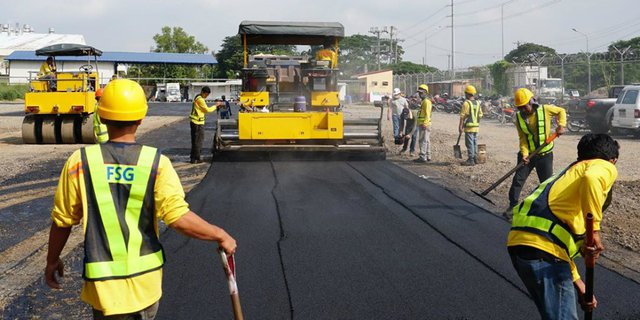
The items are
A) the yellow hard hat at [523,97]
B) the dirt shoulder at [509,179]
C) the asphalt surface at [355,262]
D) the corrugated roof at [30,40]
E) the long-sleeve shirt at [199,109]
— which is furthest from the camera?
the corrugated roof at [30,40]

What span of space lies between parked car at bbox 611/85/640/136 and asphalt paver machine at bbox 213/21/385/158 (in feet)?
26.2

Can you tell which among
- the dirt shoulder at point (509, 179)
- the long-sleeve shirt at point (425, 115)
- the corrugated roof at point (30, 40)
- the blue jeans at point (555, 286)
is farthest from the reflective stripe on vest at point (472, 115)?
the corrugated roof at point (30, 40)

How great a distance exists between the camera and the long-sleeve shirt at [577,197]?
3.43 meters

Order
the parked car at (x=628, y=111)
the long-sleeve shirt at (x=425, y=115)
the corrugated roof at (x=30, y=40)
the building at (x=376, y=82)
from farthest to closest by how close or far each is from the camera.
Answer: the corrugated roof at (x=30, y=40) → the building at (x=376, y=82) → the parked car at (x=628, y=111) → the long-sleeve shirt at (x=425, y=115)

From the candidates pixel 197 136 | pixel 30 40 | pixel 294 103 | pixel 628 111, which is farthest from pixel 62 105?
pixel 30 40

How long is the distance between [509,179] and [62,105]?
12.3m

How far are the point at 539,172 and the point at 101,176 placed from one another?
652 centimetres

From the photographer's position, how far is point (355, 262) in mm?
6270

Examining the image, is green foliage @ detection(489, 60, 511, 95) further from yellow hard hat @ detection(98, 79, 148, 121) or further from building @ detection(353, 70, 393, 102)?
yellow hard hat @ detection(98, 79, 148, 121)

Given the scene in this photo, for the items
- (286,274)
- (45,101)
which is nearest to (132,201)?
(286,274)

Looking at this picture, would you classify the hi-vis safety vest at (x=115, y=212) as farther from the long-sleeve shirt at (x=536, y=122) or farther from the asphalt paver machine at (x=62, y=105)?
the asphalt paver machine at (x=62, y=105)

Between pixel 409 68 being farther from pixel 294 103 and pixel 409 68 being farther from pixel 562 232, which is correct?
pixel 562 232

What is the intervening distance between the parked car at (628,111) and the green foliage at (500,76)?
18195mm

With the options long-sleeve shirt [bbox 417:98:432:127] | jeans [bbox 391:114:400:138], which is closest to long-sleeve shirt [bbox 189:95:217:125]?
long-sleeve shirt [bbox 417:98:432:127]
